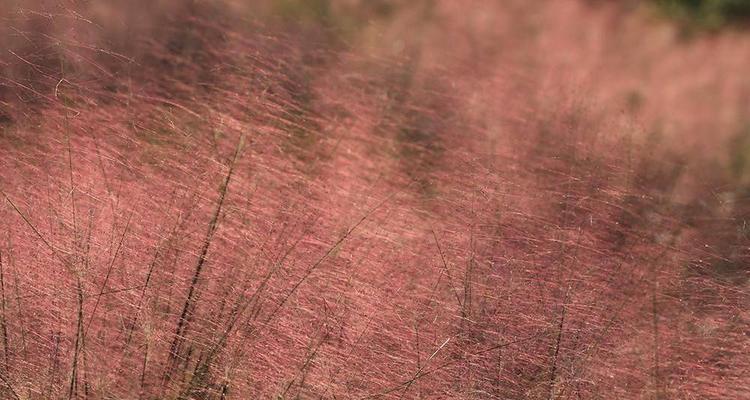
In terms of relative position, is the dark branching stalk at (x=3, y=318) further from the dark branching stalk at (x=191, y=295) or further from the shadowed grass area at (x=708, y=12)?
the shadowed grass area at (x=708, y=12)

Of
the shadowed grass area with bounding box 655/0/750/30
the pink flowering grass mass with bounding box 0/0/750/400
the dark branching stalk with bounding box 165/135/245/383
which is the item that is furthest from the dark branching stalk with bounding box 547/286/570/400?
the shadowed grass area with bounding box 655/0/750/30

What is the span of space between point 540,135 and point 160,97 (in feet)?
3.56

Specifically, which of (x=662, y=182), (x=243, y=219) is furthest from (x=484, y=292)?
(x=662, y=182)

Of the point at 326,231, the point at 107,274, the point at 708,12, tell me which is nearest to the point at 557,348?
the point at 326,231

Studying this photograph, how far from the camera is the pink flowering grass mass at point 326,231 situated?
2070mm

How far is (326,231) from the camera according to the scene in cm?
229

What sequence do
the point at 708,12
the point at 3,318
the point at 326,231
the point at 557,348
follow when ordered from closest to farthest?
the point at 3,318 → the point at 557,348 → the point at 326,231 → the point at 708,12

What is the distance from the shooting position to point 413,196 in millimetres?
2469

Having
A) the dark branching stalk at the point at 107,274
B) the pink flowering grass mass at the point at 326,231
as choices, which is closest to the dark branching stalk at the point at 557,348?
the pink flowering grass mass at the point at 326,231

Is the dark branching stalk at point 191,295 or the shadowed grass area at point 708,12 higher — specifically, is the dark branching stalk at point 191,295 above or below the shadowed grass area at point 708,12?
below

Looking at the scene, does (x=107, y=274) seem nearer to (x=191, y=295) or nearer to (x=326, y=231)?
(x=191, y=295)

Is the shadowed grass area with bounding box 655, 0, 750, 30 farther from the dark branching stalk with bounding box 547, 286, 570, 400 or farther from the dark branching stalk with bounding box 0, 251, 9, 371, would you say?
the dark branching stalk with bounding box 0, 251, 9, 371

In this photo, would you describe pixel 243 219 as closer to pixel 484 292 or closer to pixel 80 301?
pixel 80 301

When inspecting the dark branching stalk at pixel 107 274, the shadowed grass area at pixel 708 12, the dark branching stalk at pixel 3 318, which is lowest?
the dark branching stalk at pixel 3 318
